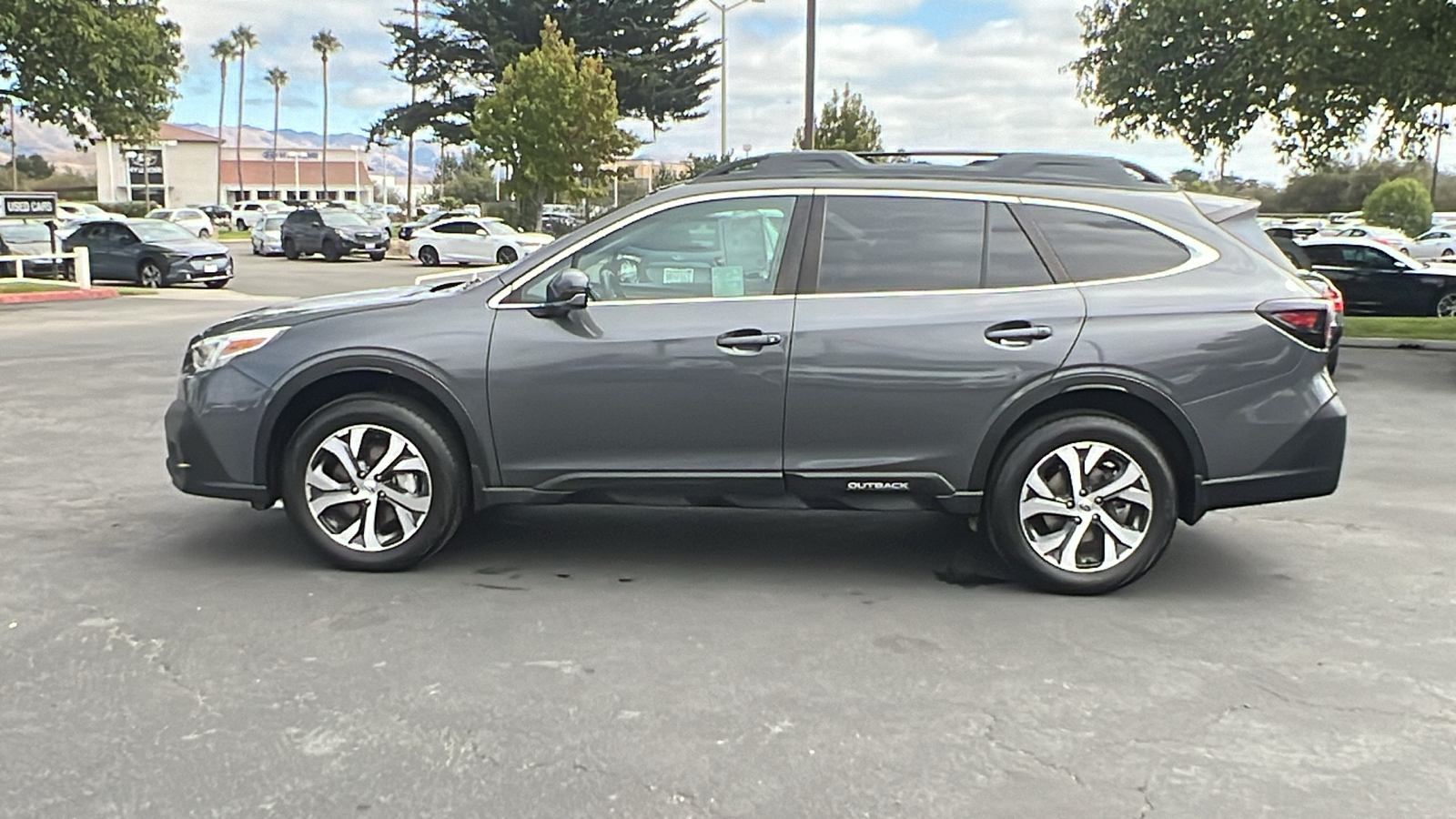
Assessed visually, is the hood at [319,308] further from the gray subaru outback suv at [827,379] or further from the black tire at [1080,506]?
the black tire at [1080,506]

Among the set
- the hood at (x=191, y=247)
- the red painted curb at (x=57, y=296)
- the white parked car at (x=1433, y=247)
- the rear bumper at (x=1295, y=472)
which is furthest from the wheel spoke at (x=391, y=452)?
the white parked car at (x=1433, y=247)

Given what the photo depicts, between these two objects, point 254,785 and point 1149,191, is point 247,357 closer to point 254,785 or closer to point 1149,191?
point 254,785

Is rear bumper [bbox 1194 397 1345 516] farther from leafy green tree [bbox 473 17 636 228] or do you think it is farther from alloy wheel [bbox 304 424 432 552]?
leafy green tree [bbox 473 17 636 228]

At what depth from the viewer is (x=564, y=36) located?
5100cm

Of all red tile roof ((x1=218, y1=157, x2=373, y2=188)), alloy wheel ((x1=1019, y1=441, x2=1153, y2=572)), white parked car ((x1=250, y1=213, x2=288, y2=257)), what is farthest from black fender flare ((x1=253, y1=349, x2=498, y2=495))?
red tile roof ((x1=218, y1=157, x2=373, y2=188))

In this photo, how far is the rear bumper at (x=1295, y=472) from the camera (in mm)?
5145

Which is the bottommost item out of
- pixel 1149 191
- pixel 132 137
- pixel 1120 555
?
pixel 1120 555

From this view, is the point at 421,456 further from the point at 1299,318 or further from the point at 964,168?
the point at 1299,318

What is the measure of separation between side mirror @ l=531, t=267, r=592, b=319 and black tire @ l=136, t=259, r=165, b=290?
893 inches

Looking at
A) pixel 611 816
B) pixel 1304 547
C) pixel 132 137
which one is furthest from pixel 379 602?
pixel 132 137

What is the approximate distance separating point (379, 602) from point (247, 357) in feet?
4.01

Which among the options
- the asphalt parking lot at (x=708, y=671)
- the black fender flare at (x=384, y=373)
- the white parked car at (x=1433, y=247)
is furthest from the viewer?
the white parked car at (x=1433, y=247)

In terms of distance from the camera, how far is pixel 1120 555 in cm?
518

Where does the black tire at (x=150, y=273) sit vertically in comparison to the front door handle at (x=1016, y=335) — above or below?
above
